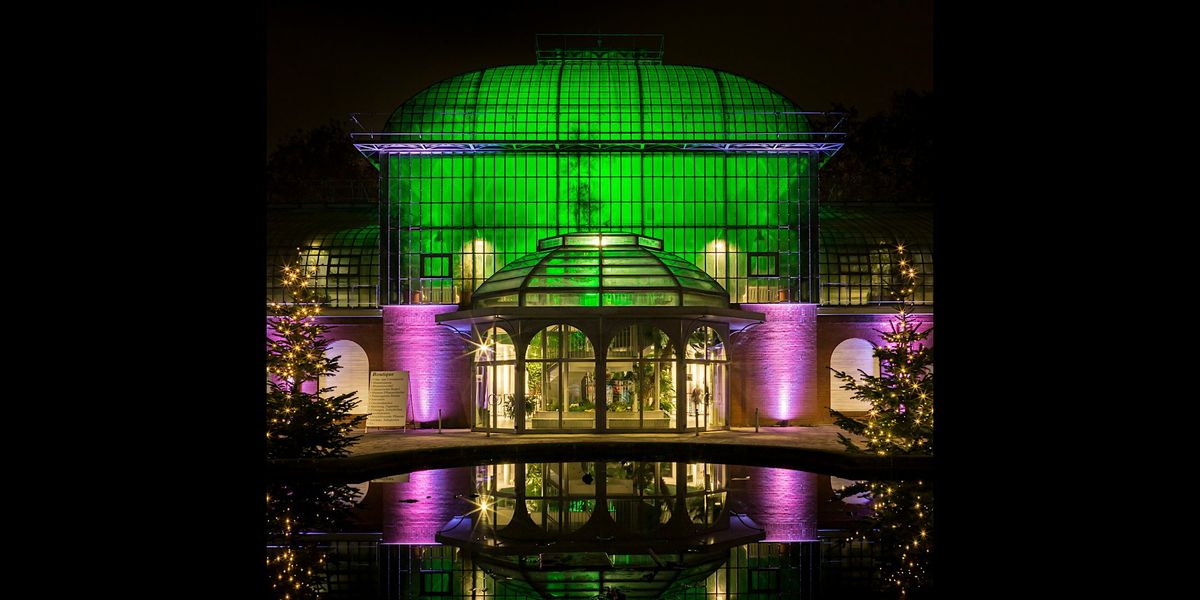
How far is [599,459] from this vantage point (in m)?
21.1

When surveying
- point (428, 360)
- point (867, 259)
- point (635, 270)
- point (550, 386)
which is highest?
point (867, 259)

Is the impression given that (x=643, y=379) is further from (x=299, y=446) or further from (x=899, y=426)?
(x=299, y=446)

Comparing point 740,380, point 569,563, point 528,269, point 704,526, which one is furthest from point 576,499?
point 740,380

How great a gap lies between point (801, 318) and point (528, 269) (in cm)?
838

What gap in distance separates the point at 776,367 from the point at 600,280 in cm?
666

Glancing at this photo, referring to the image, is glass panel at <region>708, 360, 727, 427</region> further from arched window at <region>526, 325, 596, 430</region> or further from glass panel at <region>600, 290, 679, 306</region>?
arched window at <region>526, 325, 596, 430</region>

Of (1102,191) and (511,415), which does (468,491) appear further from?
(1102,191)

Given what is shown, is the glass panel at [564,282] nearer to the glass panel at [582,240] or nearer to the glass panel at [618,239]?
the glass panel at [582,240]

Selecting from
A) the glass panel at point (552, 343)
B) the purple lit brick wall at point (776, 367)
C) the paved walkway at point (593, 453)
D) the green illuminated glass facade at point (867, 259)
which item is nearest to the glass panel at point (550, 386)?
the glass panel at point (552, 343)

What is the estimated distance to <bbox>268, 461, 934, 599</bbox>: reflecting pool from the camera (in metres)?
8.48

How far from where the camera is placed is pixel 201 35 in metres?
3.51

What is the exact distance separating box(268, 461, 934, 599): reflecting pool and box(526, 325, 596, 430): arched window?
30.9 feet

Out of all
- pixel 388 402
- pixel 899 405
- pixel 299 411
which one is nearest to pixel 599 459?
pixel 899 405

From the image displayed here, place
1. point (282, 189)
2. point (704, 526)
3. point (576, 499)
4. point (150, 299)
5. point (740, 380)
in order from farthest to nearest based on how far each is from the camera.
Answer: point (282, 189)
point (740, 380)
point (576, 499)
point (704, 526)
point (150, 299)
